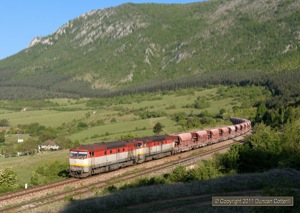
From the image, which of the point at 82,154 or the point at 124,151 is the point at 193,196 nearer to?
the point at 82,154

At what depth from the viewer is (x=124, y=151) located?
157ft

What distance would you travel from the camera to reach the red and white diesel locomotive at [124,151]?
41.8 metres

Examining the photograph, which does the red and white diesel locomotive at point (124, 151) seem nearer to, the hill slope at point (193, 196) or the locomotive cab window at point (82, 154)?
the locomotive cab window at point (82, 154)

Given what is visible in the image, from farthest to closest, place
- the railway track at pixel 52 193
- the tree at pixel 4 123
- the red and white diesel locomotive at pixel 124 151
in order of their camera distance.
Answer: the tree at pixel 4 123 → the red and white diesel locomotive at pixel 124 151 → the railway track at pixel 52 193

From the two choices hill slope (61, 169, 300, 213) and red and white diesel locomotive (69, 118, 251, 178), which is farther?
red and white diesel locomotive (69, 118, 251, 178)

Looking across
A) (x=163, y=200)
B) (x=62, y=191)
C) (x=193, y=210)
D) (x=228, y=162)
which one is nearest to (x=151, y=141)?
(x=228, y=162)

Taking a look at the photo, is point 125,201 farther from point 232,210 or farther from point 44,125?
point 44,125

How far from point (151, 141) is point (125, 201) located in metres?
29.1

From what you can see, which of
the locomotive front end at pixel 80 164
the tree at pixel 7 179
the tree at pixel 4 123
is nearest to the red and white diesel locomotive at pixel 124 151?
the locomotive front end at pixel 80 164

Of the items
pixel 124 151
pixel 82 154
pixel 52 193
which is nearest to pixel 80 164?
pixel 82 154

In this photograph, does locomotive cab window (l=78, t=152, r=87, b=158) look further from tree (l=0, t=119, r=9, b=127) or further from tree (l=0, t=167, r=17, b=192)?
tree (l=0, t=119, r=9, b=127)

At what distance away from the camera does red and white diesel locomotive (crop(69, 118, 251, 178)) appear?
41.8 metres

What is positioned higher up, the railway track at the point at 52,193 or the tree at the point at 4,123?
the railway track at the point at 52,193

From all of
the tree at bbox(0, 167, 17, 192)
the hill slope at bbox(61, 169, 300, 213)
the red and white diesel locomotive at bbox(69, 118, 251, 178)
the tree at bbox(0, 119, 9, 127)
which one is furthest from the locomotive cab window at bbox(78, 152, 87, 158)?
the tree at bbox(0, 119, 9, 127)
